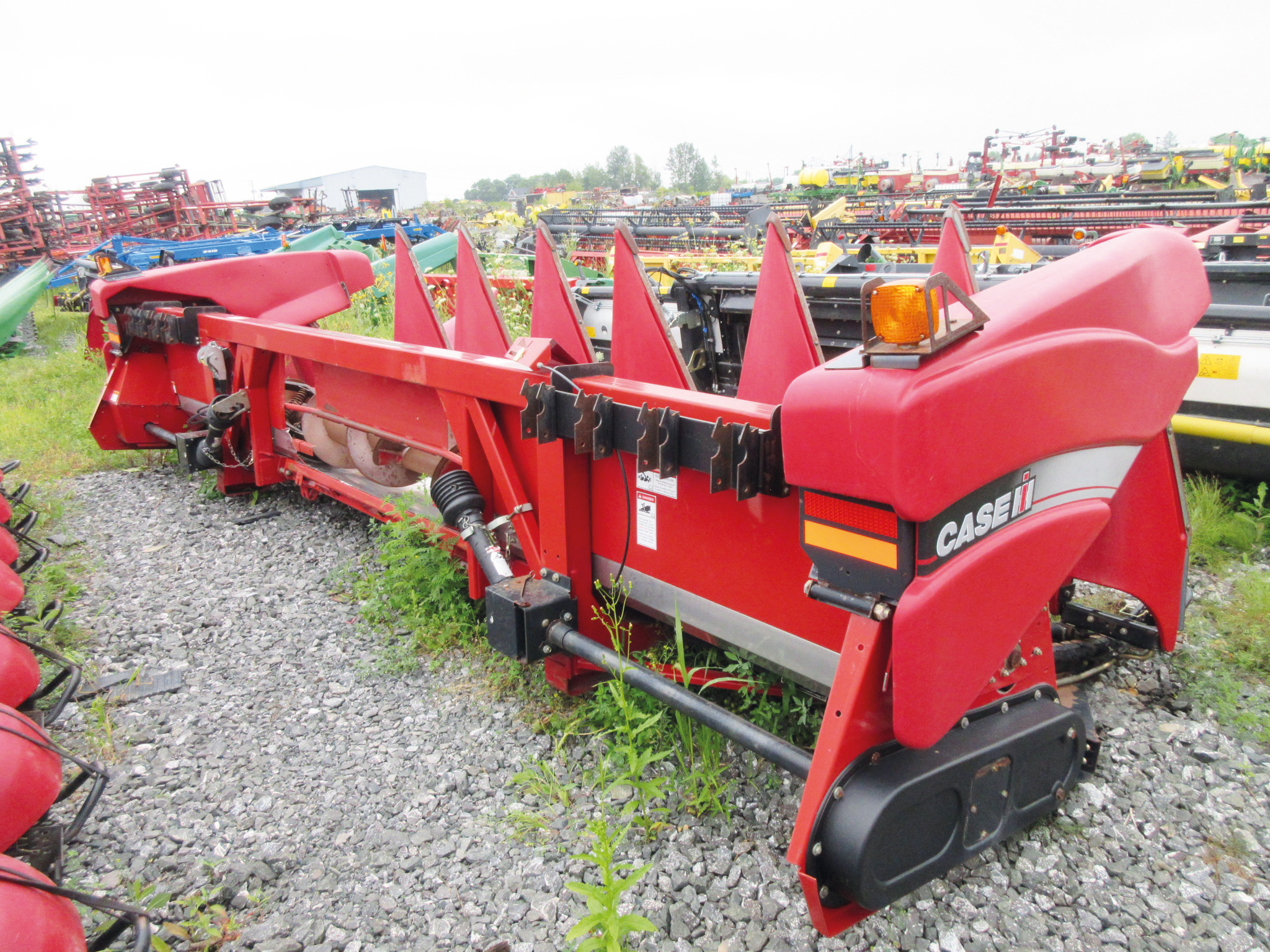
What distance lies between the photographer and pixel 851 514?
1.51 meters

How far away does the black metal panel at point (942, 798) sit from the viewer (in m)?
1.50

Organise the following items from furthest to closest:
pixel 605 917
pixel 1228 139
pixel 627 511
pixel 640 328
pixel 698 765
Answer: pixel 1228 139
pixel 640 328
pixel 627 511
pixel 698 765
pixel 605 917

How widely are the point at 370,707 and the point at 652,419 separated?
1.57 m

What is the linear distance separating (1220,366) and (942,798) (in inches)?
113

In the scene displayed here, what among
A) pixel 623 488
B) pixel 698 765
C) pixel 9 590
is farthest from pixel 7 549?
pixel 698 765

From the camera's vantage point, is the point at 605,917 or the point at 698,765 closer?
the point at 605,917

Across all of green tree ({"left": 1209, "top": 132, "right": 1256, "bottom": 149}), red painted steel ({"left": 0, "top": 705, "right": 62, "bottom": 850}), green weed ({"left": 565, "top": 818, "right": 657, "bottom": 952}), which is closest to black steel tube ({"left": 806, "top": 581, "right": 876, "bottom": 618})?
green weed ({"left": 565, "top": 818, "right": 657, "bottom": 952})

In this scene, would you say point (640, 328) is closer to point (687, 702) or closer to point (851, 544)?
point (687, 702)

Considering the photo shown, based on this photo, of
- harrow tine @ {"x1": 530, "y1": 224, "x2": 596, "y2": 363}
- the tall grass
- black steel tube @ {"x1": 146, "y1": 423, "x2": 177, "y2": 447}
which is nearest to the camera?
harrow tine @ {"x1": 530, "y1": 224, "x2": 596, "y2": 363}

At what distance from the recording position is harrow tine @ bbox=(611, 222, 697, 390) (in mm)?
2699

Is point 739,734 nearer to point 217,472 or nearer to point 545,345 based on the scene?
point 545,345

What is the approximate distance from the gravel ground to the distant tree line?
77029 mm

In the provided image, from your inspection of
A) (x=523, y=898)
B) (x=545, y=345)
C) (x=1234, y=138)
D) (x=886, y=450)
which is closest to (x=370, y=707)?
(x=523, y=898)

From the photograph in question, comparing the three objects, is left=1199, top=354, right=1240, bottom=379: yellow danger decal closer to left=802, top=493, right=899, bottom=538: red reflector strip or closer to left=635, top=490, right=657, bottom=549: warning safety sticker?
left=635, top=490, right=657, bottom=549: warning safety sticker
